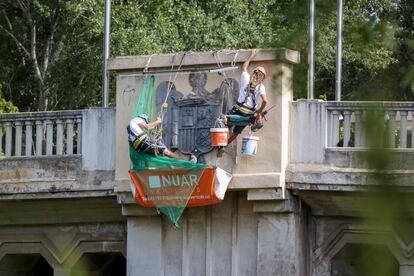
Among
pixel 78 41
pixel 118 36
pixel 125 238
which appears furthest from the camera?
pixel 78 41

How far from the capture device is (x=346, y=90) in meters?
25.0

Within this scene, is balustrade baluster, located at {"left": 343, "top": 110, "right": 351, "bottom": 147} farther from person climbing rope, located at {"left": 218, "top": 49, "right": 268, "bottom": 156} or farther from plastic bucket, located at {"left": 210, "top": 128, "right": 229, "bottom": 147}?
plastic bucket, located at {"left": 210, "top": 128, "right": 229, "bottom": 147}

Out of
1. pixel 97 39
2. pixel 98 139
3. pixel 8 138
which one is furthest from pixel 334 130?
pixel 97 39

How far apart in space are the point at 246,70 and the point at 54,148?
9.80 ft

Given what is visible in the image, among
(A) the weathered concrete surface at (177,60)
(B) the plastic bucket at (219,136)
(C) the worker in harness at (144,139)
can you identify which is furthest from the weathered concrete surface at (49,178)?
(B) the plastic bucket at (219,136)

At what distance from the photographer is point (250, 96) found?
11969mm

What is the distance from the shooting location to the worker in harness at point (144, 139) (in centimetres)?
1234

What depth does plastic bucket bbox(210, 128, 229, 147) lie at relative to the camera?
11984 mm

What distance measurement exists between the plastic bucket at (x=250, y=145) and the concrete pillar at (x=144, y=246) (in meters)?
1.44

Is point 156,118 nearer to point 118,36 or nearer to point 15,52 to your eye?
point 118,36

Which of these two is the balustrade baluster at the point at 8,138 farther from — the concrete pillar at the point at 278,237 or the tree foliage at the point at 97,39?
the tree foliage at the point at 97,39

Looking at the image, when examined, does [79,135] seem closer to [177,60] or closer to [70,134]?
[70,134]

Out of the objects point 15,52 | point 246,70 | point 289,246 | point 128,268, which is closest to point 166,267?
point 128,268

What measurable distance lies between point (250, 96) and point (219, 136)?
0.50m
